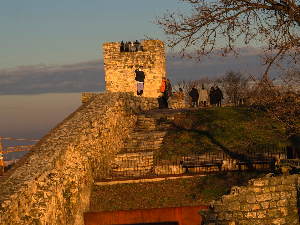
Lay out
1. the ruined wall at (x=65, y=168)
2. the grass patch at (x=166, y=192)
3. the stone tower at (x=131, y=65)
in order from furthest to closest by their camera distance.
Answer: the stone tower at (x=131, y=65) < the grass patch at (x=166, y=192) < the ruined wall at (x=65, y=168)

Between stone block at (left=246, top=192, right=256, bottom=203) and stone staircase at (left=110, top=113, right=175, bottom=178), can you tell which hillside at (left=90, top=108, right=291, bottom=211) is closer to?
stone staircase at (left=110, top=113, right=175, bottom=178)

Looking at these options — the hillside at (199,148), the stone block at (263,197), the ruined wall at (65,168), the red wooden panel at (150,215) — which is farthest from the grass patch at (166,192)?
the stone block at (263,197)

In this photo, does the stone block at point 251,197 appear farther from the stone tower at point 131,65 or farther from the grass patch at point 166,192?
the stone tower at point 131,65

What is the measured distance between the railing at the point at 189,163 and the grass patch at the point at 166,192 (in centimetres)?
64

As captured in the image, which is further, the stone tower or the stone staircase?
the stone tower

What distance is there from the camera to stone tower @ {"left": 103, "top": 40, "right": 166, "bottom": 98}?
89.4 ft

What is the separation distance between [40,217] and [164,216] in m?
3.24

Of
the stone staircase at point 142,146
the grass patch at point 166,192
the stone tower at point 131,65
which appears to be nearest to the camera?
the grass patch at point 166,192

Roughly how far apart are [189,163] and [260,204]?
12.1 feet

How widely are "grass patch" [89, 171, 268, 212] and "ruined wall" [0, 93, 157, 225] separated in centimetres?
51

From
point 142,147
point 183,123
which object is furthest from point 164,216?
point 183,123

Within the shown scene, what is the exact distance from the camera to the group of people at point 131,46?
27438mm

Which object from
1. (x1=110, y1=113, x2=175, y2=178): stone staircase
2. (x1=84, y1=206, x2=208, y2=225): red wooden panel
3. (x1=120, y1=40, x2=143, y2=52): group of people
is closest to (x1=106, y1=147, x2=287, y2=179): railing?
(x1=110, y1=113, x2=175, y2=178): stone staircase

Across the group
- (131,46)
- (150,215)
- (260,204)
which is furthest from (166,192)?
(131,46)
